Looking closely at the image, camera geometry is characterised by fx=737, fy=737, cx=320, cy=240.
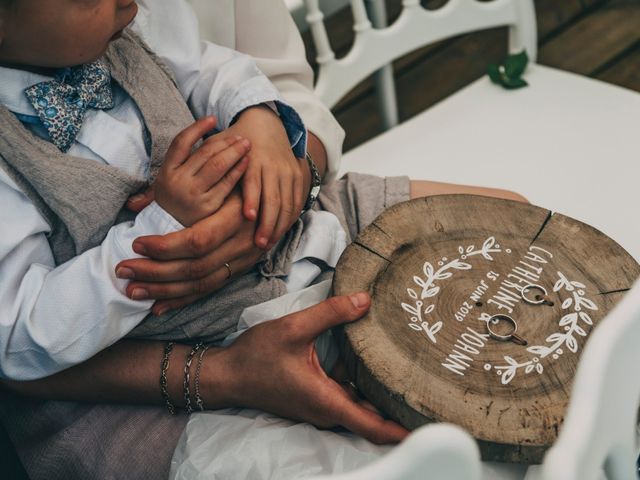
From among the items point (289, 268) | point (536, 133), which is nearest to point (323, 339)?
point (289, 268)

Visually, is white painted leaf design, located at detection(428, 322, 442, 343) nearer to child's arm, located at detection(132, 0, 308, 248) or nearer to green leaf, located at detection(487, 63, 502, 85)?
child's arm, located at detection(132, 0, 308, 248)

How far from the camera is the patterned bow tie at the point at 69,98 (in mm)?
842

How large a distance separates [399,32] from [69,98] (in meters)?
0.69

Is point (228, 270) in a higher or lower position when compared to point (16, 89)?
lower

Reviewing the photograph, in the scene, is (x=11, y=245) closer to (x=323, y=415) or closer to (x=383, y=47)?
(x=323, y=415)

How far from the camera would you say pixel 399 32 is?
1360 millimetres

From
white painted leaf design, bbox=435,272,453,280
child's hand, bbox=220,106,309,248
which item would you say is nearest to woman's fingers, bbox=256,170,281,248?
child's hand, bbox=220,106,309,248

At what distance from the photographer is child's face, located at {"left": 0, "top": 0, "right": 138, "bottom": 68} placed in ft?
2.46

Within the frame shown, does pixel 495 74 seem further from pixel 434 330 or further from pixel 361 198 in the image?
pixel 434 330

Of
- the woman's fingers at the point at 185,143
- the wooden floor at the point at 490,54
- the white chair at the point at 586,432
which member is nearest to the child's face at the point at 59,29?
the woman's fingers at the point at 185,143

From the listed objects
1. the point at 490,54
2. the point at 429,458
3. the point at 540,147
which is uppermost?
the point at 429,458

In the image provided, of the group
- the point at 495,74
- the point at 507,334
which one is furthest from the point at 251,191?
the point at 495,74

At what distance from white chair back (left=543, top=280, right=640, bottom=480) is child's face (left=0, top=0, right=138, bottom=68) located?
59cm

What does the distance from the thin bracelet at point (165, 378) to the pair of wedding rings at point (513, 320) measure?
0.39 m
